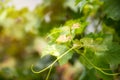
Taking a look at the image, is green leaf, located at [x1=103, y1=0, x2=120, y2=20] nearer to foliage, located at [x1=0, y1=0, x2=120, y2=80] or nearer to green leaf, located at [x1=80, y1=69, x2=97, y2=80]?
foliage, located at [x1=0, y1=0, x2=120, y2=80]

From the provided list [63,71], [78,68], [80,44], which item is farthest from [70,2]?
[80,44]

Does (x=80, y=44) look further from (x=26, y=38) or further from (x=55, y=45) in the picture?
(x=26, y=38)

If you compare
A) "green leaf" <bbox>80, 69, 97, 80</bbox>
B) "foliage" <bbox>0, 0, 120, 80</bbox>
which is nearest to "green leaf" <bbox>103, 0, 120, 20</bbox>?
"foliage" <bbox>0, 0, 120, 80</bbox>

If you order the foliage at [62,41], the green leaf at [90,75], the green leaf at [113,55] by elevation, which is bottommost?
the green leaf at [90,75]

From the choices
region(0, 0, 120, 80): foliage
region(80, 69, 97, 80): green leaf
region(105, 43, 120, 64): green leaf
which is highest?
region(0, 0, 120, 80): foliage

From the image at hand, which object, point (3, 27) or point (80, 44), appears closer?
point (80, 44)

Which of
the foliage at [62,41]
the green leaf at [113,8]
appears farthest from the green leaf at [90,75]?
the green leaf at [113,8]

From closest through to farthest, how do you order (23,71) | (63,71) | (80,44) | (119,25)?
(80,44) < (119,25) < (23,71) < (63,71)

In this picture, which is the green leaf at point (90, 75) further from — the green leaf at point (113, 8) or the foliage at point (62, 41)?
the green leaf at point (113, 8)
